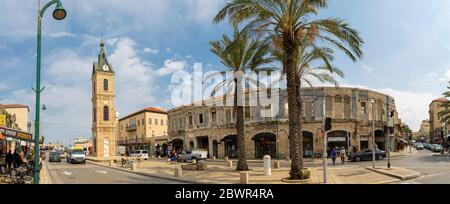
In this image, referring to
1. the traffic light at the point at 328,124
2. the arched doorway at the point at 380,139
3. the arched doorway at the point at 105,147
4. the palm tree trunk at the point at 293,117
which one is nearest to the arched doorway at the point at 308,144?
the arched doorway at the point at 380,139

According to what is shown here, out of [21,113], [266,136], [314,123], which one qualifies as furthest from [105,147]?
[314,123]

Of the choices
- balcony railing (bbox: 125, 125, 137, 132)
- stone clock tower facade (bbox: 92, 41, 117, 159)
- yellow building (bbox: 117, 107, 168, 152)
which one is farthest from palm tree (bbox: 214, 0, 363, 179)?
balcony railing (bbox: 125, 125, 137, 132)

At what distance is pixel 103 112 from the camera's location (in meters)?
69.4

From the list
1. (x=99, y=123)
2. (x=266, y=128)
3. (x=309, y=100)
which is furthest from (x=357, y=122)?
(x=99, y=123)

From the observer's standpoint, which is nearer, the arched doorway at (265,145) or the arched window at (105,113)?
the arched doorway at (265,145)

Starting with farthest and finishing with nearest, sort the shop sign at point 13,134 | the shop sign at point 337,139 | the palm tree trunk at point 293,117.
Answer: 1. the shop sign at point 337,139
2. the shop sign at point 13,134
3. the palm tree trunk at point 293,117

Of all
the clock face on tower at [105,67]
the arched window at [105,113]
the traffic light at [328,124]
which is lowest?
the traffic light at [328,124]

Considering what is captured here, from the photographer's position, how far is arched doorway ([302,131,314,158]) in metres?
46.4

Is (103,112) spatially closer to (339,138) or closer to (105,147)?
(105,147)

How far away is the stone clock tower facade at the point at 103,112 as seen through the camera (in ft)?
226

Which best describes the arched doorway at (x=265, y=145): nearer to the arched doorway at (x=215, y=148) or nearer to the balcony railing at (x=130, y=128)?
the arched doorway at (x=215, y=148)

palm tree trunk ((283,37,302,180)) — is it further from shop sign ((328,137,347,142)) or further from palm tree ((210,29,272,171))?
shop sign ((328,137,347,142))

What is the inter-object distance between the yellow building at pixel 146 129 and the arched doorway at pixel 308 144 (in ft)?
126

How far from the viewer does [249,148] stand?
5025cm
